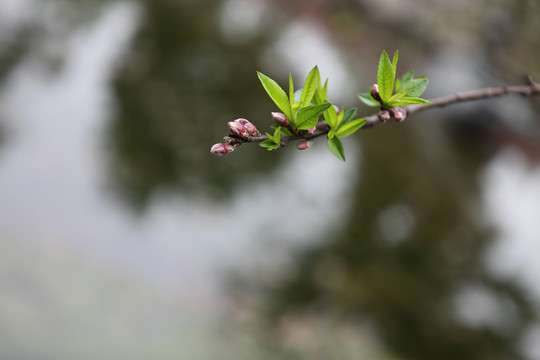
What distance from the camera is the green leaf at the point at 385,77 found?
77 cm

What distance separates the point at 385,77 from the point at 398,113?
6 cm

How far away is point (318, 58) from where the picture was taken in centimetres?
449

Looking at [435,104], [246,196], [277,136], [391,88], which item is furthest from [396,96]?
[246,196]

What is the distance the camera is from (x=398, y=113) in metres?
0.79

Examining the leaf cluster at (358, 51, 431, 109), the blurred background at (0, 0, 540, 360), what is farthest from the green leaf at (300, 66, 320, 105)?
the blurred background at (0, 0, 540, 360)

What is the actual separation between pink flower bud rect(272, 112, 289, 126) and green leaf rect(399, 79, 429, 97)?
24 centimetres

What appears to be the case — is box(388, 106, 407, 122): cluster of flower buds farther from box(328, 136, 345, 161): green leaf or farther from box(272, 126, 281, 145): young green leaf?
box(272, 126, 281, 145): young green leaf

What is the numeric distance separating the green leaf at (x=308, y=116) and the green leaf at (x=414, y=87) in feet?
0.73

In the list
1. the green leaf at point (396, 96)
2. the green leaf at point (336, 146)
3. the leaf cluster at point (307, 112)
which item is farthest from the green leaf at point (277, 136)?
the green leaf at point (396, 96)

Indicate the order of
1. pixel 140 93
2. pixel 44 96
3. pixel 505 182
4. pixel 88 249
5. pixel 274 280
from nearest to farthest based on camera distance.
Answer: pixel 88 249, pixel 274 280, pixel 44 96, pixel 140 93, pixel 505 182

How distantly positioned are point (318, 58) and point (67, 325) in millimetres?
3138

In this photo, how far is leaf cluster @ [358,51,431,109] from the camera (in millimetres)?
772

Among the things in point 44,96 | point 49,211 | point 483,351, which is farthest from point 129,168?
point 483,351

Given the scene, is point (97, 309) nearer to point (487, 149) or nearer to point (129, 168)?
point (129, 168)
